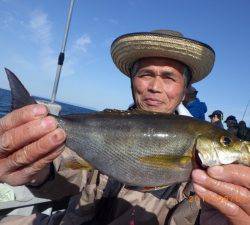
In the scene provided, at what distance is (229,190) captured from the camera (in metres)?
3.17

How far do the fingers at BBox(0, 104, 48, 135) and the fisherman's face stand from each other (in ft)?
8.23

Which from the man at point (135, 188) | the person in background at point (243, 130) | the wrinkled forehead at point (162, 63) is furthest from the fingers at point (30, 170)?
the person in background at point (243, 130)

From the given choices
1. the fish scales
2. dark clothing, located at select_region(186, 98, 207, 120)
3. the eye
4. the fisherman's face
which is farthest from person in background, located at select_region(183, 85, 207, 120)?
the fish scales

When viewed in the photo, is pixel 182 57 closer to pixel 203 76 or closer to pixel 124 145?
pixel 203 76

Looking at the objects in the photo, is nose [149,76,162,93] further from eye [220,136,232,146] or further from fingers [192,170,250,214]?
fingers [192,170,250,214]

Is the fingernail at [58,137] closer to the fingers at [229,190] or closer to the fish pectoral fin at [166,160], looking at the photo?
the fish pectoral fin at [166,160]

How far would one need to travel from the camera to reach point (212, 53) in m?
5.91

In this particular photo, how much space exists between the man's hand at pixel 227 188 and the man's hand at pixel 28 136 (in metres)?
1.33

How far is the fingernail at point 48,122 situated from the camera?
3295 mm

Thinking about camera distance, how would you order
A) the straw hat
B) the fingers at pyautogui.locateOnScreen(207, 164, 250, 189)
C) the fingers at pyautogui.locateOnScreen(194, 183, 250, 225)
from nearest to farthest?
1. the fingers at pyautogui.locateOnScreen(207, 164, 250, 189)
2. the fingers at pyautogui.locateOnScreen(194, 183, 250, 225)
3. the straw hat

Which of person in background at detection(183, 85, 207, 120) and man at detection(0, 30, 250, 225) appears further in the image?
person in background at detection(183, 85, 207, 120)

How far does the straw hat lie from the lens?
5.64 meters

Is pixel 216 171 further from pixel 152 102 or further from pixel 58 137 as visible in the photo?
pixel 152 102

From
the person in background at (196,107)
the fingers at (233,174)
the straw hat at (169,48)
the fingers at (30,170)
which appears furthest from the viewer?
the person in background at (196,107)
